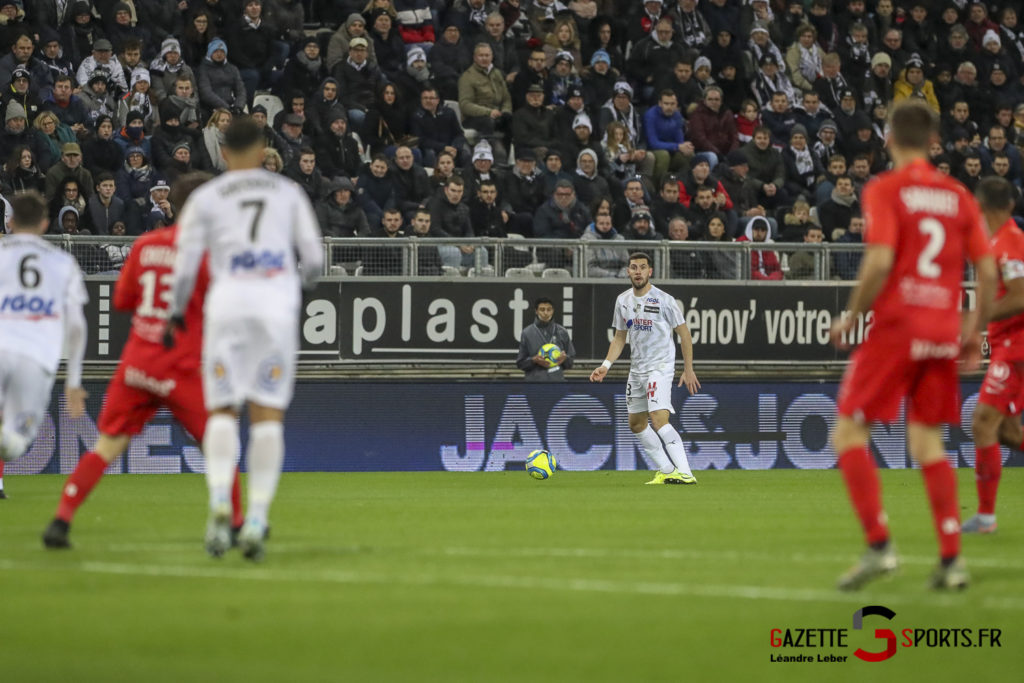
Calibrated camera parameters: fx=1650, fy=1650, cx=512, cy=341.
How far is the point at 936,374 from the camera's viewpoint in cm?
785

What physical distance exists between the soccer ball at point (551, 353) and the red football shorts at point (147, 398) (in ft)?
34.8

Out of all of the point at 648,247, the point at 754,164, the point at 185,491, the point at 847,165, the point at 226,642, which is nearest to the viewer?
the point at 226,642

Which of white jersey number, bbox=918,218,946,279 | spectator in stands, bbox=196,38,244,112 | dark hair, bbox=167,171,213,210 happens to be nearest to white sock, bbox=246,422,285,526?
dark hair, bbox=167,171,213,210

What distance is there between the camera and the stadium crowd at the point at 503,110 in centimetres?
2105

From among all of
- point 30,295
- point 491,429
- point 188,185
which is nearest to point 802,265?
point 491,429

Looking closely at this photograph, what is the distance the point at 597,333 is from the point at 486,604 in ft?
45.2

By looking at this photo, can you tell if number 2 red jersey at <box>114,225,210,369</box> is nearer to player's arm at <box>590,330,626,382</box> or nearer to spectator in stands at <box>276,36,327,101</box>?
player's arm at <box>590,330,626,382</box>

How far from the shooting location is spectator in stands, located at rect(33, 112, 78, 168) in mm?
20594

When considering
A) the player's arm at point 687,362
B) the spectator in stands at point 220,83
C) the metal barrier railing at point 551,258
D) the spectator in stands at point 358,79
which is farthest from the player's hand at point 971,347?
the spectator in stands at point 358,79

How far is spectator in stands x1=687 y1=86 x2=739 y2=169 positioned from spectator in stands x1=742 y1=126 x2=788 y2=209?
471 millimetres

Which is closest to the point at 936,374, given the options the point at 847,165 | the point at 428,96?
the point at 428,96

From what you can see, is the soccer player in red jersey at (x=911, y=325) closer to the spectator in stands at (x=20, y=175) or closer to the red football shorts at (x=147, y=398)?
the red football shorts at (x=147, y=398)

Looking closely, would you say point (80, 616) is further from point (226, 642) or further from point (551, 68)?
point (551, 68)

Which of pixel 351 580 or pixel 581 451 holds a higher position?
pixel 351 580
